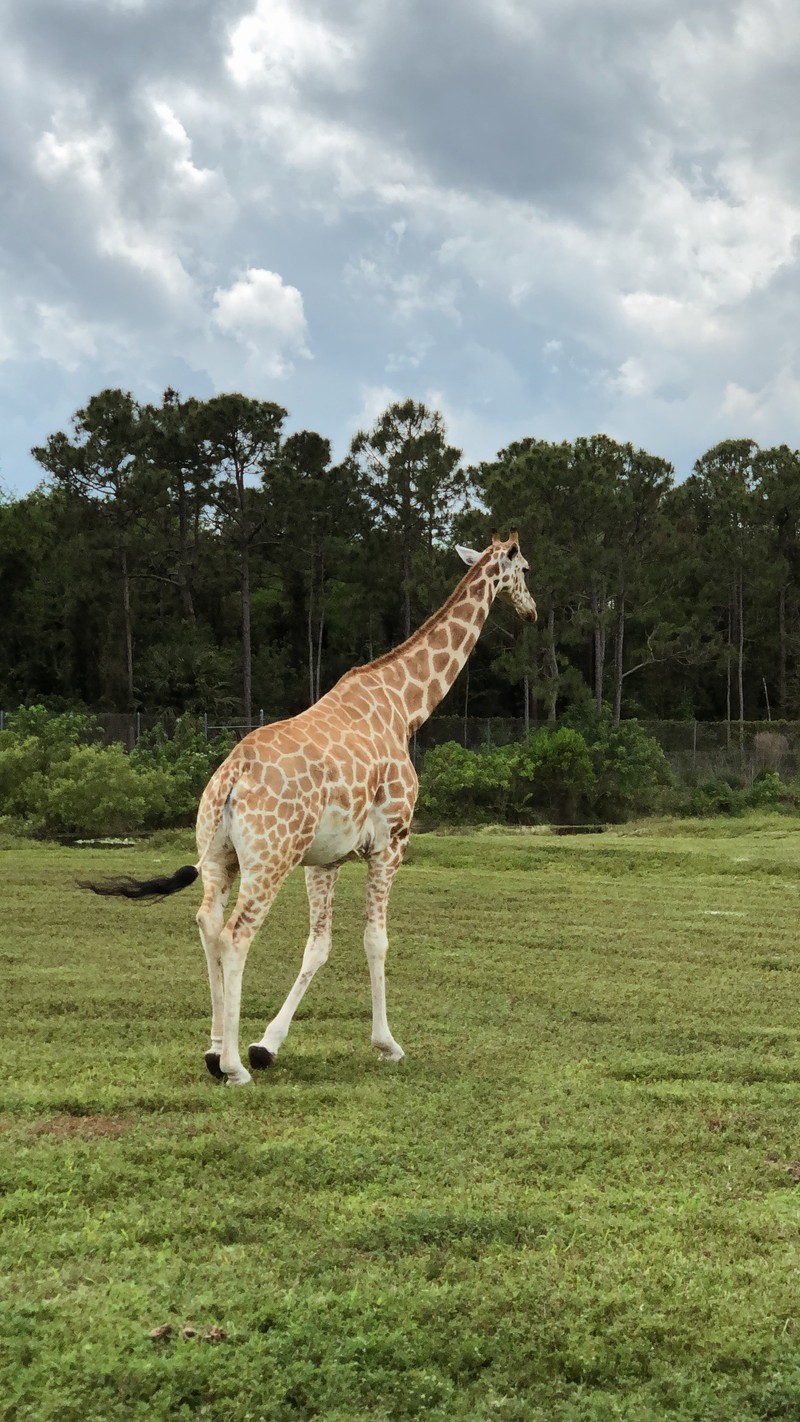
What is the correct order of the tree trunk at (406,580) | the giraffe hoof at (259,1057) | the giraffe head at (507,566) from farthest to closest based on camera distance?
the tree trunk at (406,580), the giraffe head at (507,566), the giraffe hoof at (259,1057)

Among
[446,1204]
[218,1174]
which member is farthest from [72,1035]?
[446,1204]

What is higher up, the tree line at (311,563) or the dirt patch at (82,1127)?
the tree line at (311,563)

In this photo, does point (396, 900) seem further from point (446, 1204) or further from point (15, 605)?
point (15, 605)

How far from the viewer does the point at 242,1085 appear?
558cm

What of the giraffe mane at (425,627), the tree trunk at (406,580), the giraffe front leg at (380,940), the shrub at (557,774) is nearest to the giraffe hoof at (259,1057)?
the giraffe front leg at (380,940)

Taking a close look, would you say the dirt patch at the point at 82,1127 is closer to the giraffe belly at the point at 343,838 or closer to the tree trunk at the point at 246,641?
the giraffe belly at the point at 343,838

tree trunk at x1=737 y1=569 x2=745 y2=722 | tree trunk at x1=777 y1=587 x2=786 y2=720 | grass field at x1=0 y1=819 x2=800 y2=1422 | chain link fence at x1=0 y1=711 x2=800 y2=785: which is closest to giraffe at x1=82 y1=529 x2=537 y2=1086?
grass field at x1=0 y1=819 x2=800 y2=1422

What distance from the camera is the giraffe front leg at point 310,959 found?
19.6ft

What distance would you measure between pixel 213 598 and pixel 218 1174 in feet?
127

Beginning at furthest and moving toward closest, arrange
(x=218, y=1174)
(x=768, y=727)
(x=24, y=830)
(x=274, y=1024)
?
(x=768, y=727)
(x=24, y=830)
(x=274, y=1024)
(x=218, y=1174)

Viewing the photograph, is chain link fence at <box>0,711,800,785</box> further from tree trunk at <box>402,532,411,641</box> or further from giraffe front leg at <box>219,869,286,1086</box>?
giraffe front leg at <box>219,869,286,1086</box>

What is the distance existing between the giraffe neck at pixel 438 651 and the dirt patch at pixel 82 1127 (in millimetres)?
3208

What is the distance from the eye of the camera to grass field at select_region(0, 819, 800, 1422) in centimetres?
312

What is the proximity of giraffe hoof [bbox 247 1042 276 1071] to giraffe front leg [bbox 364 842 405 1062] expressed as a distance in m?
0.63
